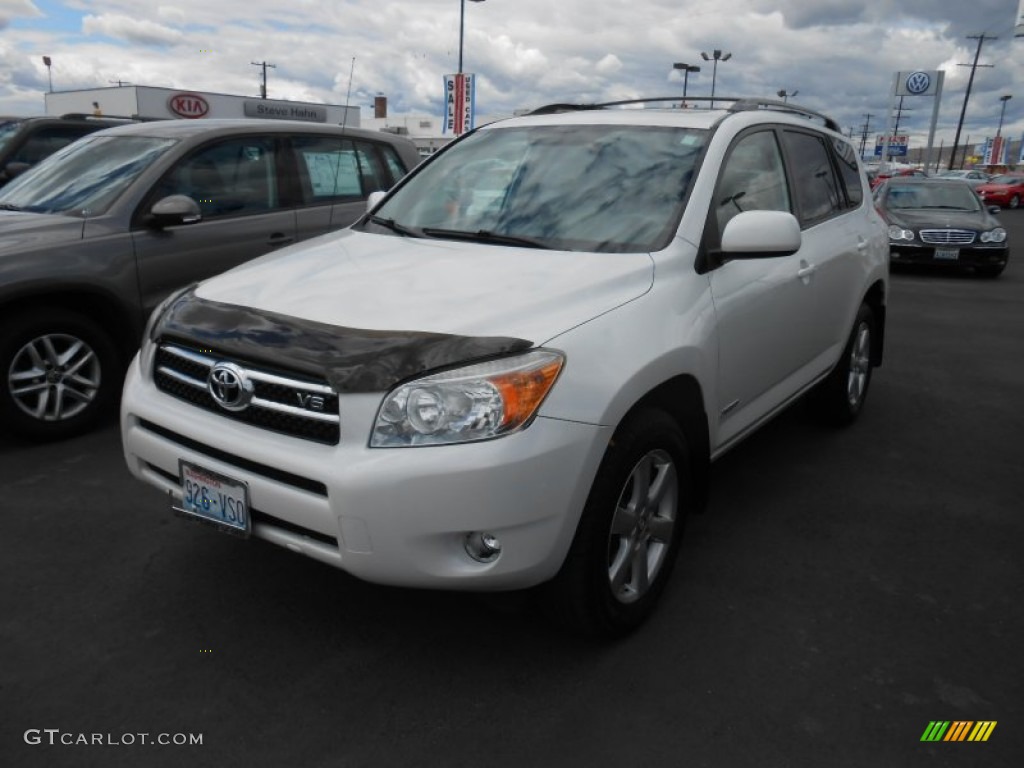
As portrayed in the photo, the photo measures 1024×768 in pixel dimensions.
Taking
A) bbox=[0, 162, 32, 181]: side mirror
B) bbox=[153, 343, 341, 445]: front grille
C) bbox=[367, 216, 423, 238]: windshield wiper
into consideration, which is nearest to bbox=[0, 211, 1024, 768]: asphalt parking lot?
bbox=[153, 343, 341, 445]: front grille

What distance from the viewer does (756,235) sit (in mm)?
3010

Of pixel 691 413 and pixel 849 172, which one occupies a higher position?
pixel 849 172

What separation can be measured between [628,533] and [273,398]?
1.19 m

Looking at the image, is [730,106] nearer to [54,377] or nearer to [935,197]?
[54,377]

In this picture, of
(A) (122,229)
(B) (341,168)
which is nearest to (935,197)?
(B) (341,168)

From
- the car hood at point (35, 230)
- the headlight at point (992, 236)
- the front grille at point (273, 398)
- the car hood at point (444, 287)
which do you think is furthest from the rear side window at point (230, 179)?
the headlight at point (992, 236)

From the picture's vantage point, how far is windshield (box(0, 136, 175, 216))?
4959 millimetres

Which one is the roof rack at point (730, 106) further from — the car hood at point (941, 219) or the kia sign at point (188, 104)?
the kia sign at point (188, 104)

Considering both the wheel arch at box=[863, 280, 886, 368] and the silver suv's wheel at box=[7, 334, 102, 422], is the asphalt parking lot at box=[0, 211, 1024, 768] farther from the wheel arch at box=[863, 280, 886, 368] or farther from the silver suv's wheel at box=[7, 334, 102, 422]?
the wheel arch at box=[863, 280, 886, 368]

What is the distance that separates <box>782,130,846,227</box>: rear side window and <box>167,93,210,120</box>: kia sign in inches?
1205

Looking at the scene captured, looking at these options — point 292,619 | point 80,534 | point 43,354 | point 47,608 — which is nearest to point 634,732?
point 292,619

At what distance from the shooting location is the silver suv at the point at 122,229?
4438 millimetres

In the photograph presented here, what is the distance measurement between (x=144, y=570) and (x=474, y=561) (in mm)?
1598

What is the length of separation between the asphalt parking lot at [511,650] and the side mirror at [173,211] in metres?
1.53
